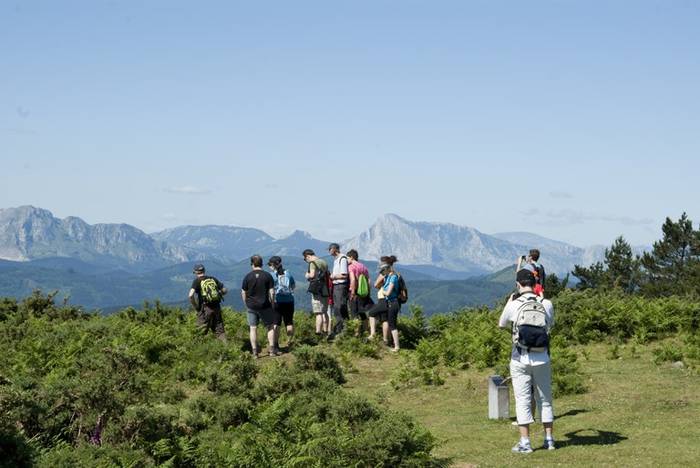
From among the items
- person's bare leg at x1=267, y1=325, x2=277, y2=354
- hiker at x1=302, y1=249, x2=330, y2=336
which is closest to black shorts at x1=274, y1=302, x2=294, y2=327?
person's bare leg at x1=267, y1=325, x2=277, y2=354

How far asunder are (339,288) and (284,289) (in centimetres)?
182

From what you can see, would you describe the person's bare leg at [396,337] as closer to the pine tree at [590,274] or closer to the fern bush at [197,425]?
the fern bush at [197,425]

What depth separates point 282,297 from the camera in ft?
59.5

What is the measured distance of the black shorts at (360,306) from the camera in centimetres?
1960

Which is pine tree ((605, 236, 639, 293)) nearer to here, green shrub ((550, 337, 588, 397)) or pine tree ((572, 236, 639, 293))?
pine tree ((572, 236, 639, 293))

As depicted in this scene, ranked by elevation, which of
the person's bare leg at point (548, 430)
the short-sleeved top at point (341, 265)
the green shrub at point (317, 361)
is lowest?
the person's bare leg at point (548, 430)

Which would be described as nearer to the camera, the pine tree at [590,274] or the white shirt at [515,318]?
the white shirt at [515,318]

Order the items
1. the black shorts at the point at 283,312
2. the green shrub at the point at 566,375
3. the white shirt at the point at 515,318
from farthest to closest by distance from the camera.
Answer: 1. the black shorts at the point at 283,312
2. the green shrub at the point at 566,375
3. the white shirt at the point at 515,318

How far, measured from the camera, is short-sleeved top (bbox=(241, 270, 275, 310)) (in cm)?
→ 1758

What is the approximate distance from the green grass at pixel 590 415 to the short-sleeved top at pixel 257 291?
2.47 m

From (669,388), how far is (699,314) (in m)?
6.88

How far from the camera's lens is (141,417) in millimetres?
8328

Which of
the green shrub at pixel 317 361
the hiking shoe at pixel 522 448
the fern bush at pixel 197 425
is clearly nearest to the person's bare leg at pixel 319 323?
the green shrub at pixel 317 361

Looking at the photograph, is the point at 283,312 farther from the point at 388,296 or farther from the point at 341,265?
the point at 388,296
